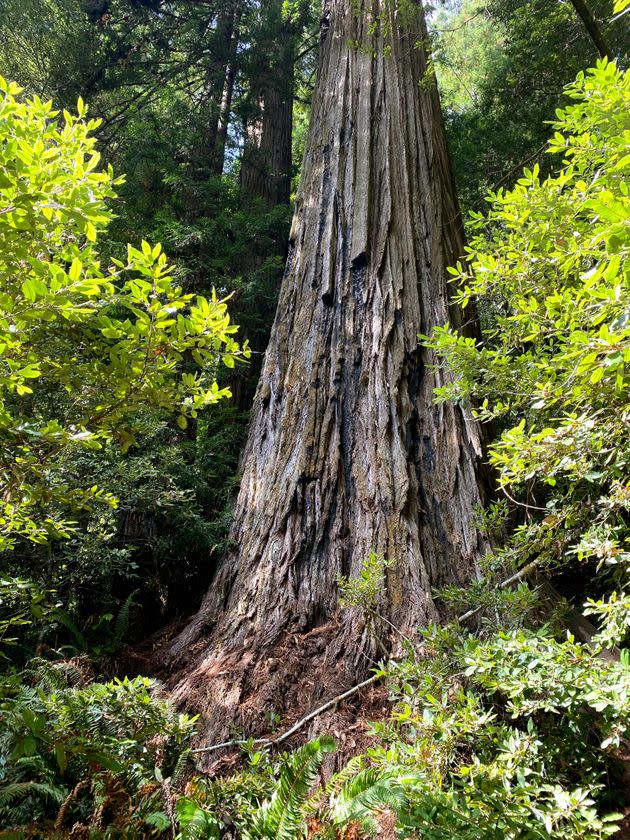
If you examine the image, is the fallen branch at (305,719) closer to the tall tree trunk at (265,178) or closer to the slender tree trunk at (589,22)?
the slender tree trunk at (589,22)

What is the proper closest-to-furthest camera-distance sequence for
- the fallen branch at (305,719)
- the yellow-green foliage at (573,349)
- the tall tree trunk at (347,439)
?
the yellow-green foliage at (573,349)
the fallen branch at (305,719)
the tall tree trunk at (347,439)

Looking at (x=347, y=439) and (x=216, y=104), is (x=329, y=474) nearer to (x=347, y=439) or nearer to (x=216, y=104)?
(x=347, y=439)

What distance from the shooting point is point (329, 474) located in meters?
3.11

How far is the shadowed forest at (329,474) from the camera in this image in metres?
1.57

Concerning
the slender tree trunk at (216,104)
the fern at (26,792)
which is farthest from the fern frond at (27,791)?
the slender tree trunk at (216,104)

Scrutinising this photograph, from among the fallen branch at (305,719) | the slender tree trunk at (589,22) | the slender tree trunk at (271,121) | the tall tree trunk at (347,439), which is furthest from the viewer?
the slender tree trunk at (271,121)

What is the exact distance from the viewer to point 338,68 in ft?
15.6

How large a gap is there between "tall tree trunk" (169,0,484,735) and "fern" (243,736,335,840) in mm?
826

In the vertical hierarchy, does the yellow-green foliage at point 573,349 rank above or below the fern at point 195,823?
above

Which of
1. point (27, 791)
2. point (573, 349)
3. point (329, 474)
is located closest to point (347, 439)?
point (329, 474)

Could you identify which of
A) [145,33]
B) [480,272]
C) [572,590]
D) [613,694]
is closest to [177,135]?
[145,33]

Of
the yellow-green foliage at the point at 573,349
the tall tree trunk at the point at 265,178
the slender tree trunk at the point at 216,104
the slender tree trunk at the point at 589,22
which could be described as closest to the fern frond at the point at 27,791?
the yellow-green foliage at the point at 573,349

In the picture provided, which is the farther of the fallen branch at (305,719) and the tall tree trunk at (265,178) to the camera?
the tall tree trunk at (265,178)

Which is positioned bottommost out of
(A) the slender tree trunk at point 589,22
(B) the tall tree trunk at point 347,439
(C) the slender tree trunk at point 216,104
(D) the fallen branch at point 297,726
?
(D) the fallen branch at point 297,726
